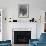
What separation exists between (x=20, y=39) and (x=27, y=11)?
1.72 meters

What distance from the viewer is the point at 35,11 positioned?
26.0 feet

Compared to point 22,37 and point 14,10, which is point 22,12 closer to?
point 14,10

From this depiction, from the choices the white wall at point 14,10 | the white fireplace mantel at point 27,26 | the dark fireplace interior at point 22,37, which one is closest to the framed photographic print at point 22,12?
the white wall at point 14,10

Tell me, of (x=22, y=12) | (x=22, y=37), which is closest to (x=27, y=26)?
(x=22, y=37)

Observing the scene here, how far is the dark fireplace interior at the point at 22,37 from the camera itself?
8.09 m

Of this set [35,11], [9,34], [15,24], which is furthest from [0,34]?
[35,11]

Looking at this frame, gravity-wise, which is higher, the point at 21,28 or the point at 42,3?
the point at 42,3

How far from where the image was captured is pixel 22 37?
26.8 feet

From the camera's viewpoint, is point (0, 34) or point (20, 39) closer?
point (0, 34)

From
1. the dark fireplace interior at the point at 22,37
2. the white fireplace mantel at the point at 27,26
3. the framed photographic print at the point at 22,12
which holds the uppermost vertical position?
the framed photographic print at the point at 22,12

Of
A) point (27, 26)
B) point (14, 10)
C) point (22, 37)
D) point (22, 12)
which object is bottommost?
point (22, 37)

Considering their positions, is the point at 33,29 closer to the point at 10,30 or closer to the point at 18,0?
the point at 10,30

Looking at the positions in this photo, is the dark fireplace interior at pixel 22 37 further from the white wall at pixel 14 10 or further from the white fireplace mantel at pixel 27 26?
the white wall at pixel 14 10

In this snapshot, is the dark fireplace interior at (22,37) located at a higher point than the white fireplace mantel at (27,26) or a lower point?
lower
